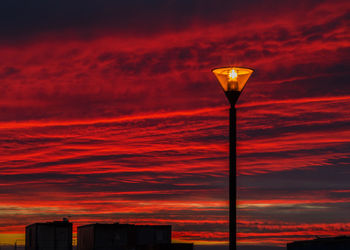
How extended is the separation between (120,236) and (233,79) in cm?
5499

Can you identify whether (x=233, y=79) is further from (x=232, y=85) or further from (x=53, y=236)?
(x=53, y=236)

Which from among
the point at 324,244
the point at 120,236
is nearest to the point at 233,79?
the point at 324,244

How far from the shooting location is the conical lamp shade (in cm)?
1588

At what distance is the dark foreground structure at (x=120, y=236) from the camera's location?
6744cm

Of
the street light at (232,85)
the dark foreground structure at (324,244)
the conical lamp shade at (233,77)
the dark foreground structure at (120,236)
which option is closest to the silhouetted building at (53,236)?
the dark foreground structure at (120,236)

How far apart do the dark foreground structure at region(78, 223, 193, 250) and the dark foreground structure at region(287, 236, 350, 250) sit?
84.8 feet

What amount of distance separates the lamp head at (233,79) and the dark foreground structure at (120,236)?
50460mm

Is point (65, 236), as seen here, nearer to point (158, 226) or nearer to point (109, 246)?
point (109, 246)

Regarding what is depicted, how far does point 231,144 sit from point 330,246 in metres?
24.9

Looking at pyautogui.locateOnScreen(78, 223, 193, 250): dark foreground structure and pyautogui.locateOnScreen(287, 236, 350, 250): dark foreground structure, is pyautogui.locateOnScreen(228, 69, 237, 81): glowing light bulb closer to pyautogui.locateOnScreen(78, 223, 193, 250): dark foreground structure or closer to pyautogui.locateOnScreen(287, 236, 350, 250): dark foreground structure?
pyautogui.locateOnScreen(287, 236, 350, 250): dark foreground structure

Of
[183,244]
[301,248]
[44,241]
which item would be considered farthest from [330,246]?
[44,241]

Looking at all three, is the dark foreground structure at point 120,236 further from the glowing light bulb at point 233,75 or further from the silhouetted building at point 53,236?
the glowing light bulb at point 233,75

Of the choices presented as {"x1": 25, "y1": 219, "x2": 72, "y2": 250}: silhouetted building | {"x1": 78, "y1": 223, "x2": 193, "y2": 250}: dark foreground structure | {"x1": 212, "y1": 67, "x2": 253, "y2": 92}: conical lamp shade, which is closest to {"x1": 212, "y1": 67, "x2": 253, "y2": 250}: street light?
{"x1": 212, "y1": 67, "x2": 253, "y2": 92}: conical lamp shade

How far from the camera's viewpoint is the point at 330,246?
38.3 meters
